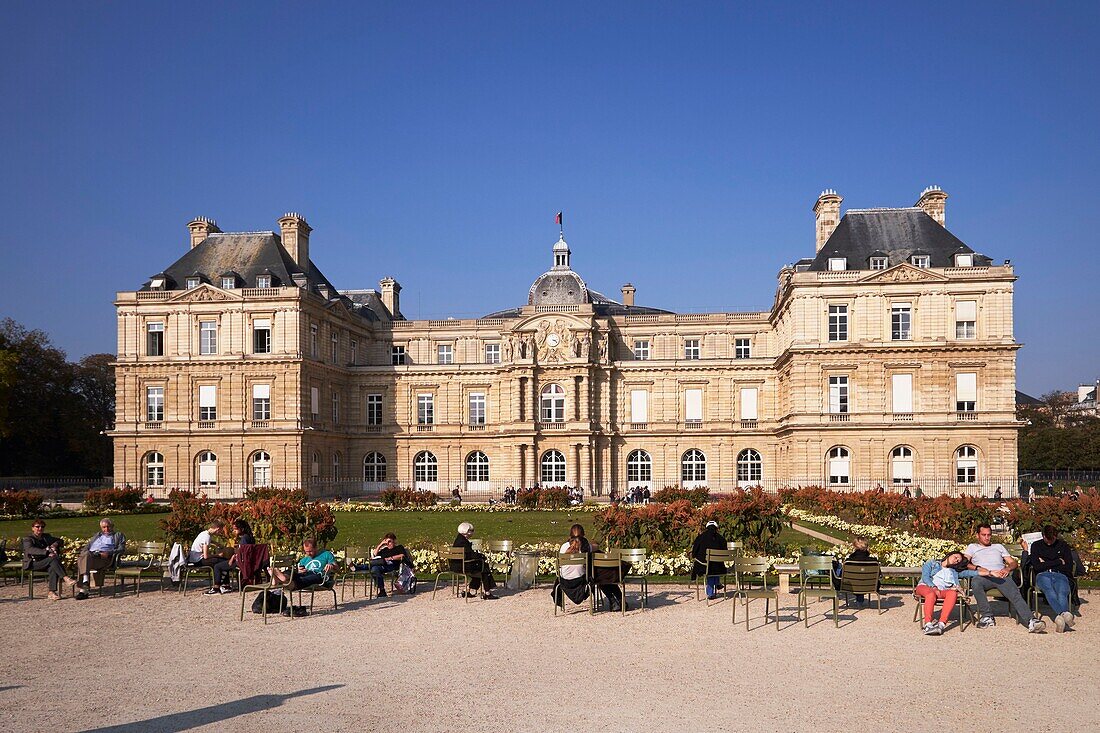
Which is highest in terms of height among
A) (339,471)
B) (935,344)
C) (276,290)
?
(276,290)

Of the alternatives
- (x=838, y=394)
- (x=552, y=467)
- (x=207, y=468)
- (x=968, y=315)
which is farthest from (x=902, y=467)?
(x=207, y=468)

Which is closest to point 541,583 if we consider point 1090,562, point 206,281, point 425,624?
point 425,624

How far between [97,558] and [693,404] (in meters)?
36.3

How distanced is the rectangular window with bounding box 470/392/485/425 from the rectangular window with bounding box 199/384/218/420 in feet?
43.6

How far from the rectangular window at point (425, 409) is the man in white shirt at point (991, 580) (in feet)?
126

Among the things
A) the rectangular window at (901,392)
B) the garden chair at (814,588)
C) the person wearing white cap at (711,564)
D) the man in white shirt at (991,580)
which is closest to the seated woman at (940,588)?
the man in white shirt at (991,580)

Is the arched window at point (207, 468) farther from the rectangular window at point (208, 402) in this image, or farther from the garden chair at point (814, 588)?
the garden chair at point (814, 588)

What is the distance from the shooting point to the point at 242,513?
18734mm

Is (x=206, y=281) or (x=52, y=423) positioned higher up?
(x=206, y=281)

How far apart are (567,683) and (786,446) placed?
119 ft

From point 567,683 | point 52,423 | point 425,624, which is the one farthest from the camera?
point 52,423

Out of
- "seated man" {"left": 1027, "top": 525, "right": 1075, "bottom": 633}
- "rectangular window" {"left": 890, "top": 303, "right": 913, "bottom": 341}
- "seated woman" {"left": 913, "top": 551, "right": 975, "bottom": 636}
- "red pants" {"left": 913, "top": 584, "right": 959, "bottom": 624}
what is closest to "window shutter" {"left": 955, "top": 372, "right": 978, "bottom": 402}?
"rectangular window" {"left": 890, "top": 303, "right": 913, "bottom": 341}

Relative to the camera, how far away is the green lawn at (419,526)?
2361 cm

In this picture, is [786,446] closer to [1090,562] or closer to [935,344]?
[935,344]
